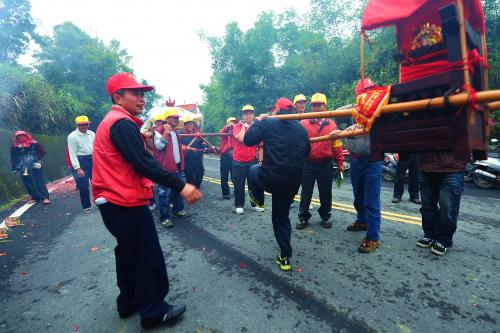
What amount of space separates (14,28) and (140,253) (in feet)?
101

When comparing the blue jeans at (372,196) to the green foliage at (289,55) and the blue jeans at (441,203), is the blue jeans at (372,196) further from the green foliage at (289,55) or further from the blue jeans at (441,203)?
the green foliage at (289,55)

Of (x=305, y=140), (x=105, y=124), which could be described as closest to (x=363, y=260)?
(x=305, y=140)

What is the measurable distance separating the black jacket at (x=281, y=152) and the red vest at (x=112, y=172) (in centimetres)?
153

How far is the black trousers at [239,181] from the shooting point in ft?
19.7

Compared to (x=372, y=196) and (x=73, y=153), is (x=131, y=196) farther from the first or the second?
(x=73, y=153)

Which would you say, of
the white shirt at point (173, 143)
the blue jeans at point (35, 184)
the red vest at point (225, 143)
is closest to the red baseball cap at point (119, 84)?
the white shirt at point (173, 143)

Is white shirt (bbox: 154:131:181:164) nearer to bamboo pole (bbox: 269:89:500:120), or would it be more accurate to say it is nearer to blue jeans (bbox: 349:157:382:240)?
blue jeans (bbox: 349:157:382:240)

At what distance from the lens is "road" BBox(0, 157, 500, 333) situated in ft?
7.99

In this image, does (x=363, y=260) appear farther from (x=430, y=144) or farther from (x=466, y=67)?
(x=466, y=67)

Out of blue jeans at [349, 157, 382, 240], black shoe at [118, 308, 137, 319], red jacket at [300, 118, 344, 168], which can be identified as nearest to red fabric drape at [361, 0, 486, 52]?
blue jeans at [349, 157, 382, 240]

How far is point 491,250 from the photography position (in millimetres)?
3619

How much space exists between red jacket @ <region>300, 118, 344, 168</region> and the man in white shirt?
17.4ft

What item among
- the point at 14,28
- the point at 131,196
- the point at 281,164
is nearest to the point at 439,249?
the point at 281,164

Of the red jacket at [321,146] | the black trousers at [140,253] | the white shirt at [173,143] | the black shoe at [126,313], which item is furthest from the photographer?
the white shirt at [173,143]
